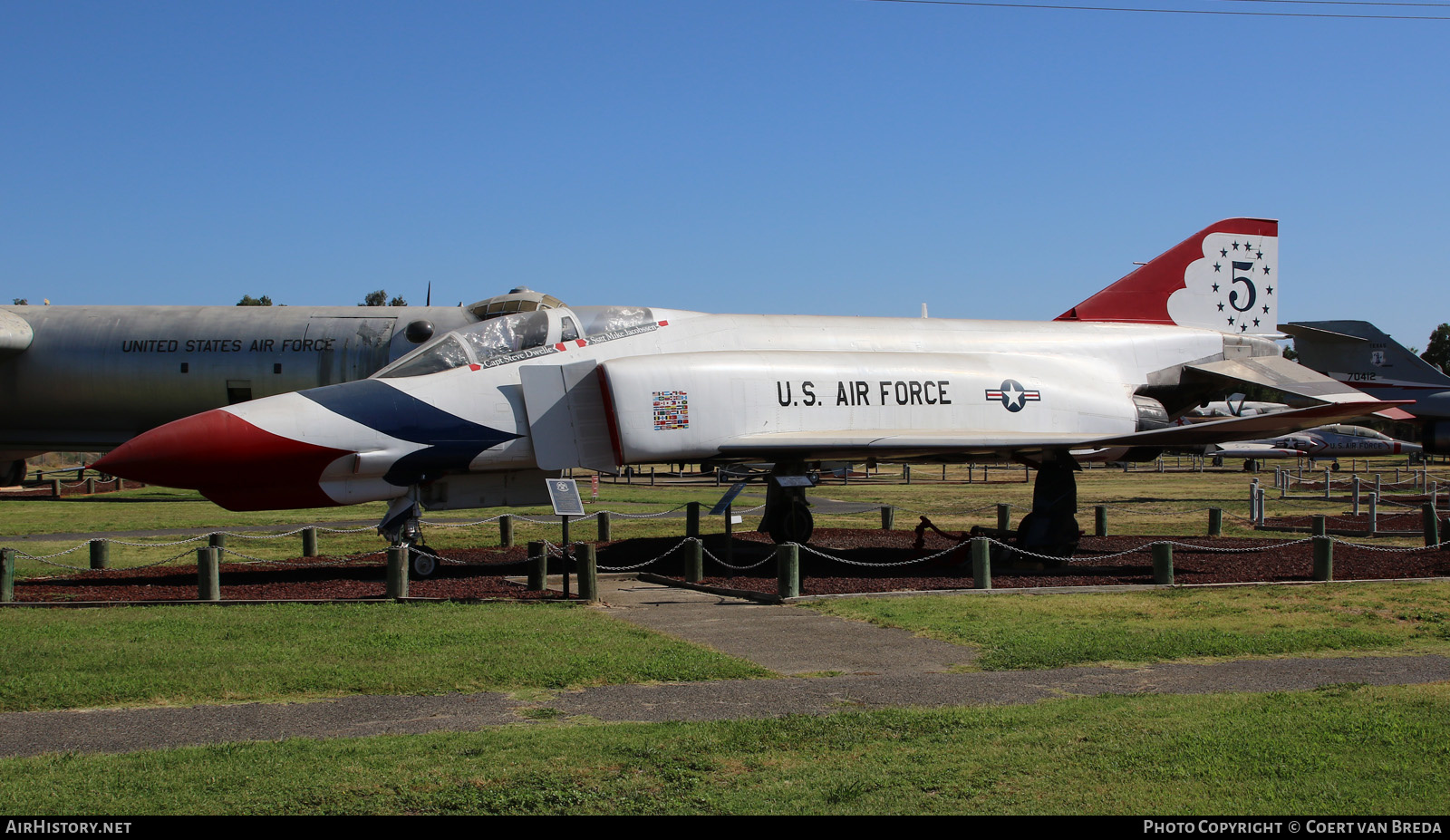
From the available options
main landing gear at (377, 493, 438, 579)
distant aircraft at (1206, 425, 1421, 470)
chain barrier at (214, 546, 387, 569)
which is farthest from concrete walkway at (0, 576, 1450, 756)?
distant aircraft at (1206, 425, 1421, 470)

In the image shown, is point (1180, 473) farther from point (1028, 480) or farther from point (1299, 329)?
point (1299, 329)

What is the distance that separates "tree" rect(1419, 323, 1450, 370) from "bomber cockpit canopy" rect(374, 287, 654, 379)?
95.9m

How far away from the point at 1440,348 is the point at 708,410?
99.0m

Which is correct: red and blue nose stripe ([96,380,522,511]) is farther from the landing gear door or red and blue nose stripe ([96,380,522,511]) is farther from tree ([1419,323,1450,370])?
tree ([1419,323,1450,370])

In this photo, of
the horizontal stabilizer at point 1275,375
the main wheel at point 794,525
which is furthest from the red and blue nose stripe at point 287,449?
the horizontal stabilizer at point 1275,375

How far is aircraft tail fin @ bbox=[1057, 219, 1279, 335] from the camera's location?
17.8 meters

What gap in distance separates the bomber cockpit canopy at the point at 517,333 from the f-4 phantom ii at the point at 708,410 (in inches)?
0.9

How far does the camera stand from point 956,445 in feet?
44.4

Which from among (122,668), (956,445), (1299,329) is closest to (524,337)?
(956,445)

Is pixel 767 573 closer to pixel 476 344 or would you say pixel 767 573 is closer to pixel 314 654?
pixel 476 344

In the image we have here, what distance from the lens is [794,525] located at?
15383 millimetres

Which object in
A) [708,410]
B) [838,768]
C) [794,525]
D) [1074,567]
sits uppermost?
[708,410]

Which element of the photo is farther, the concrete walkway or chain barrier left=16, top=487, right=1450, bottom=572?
chain barrier left=16, top=487, right=1450, bottom=572

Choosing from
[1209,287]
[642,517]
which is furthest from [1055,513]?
[642,517]
